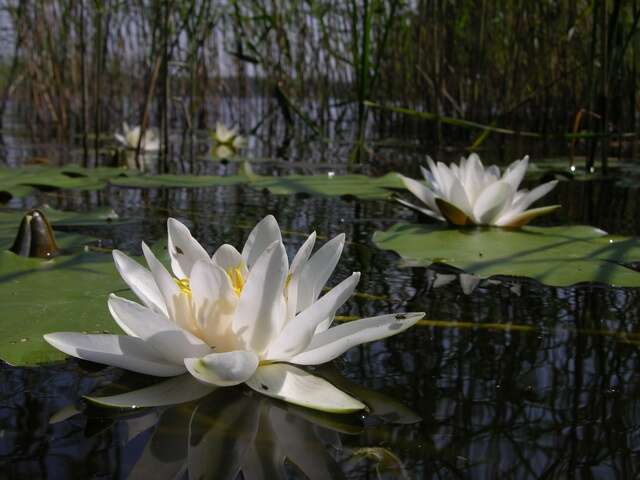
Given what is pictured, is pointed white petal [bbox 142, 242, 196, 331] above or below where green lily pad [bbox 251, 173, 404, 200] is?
below

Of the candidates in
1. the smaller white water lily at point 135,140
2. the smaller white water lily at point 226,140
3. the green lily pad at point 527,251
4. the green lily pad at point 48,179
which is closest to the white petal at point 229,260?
the green lily pad at point 527,251

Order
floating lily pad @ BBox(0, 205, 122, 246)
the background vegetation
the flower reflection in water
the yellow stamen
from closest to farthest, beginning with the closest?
the flower reflection in water → the yellow stamen → floating lily pad @ BBox(0, 205, 122, 246) → the background vegetation

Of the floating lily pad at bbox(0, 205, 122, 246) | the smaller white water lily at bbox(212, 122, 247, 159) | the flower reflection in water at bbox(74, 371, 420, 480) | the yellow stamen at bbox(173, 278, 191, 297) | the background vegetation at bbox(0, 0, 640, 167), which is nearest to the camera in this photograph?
the flower reflection in water at bbox(74, 371, 420, 480)

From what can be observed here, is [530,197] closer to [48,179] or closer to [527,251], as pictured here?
[527,251]

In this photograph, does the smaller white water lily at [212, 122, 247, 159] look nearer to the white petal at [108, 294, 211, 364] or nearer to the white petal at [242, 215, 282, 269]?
the white petal at [242, 215, 282, 269]

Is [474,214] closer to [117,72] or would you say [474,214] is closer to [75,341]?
[75,341]

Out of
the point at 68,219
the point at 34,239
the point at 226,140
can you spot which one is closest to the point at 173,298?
the point at 34,239

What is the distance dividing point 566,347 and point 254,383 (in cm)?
49

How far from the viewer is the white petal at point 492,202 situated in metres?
1.85

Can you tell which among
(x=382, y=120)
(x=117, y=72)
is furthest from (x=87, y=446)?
(x=117, y=72)

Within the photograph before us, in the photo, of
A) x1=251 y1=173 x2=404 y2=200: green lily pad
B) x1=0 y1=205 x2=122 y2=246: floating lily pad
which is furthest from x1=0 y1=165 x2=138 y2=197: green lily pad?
x1=251 y1=173 x2=404 y2=200: green lily pad

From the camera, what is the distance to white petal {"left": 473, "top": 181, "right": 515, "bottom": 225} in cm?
185

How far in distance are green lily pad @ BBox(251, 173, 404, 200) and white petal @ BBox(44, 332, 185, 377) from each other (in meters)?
1.52

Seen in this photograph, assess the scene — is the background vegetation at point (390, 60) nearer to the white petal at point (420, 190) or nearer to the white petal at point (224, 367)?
the white petal at point (420, 190)
